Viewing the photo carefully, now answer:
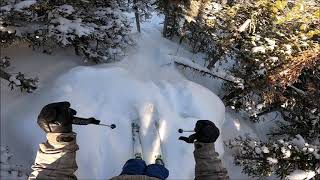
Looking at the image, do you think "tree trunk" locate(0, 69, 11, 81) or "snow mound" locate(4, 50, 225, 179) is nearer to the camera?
"snow mound" locate(4, 50, 225, 179)

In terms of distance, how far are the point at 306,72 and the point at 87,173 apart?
5358 mm

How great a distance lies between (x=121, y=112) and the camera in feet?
23.7

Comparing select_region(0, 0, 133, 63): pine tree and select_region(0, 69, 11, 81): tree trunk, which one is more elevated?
select_region(0, 0, 133, 63): pine tree

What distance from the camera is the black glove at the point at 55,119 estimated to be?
4527mm

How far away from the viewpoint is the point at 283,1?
7.19m

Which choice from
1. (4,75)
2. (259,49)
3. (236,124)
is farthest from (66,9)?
(236,124)

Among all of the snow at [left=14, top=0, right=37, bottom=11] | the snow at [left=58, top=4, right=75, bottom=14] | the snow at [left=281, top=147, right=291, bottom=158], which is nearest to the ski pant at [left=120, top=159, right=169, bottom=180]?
the snow at [left=14, top=0, right=37, bottom=11]

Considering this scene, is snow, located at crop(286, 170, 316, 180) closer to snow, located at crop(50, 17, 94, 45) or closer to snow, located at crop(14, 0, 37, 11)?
snow, located at crop(50, 17, 94, 45)

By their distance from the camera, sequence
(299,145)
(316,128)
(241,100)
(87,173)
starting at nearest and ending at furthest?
(87,173)
(299,145)
(316,128)
(241,100)

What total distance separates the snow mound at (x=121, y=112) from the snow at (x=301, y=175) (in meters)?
1.54

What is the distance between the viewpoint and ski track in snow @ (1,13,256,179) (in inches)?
269

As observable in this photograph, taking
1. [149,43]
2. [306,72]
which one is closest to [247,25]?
[306,72]

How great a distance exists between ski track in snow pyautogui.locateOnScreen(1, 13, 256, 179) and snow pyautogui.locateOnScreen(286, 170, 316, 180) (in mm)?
1472

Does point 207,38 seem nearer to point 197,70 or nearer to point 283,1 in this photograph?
point 197,70
